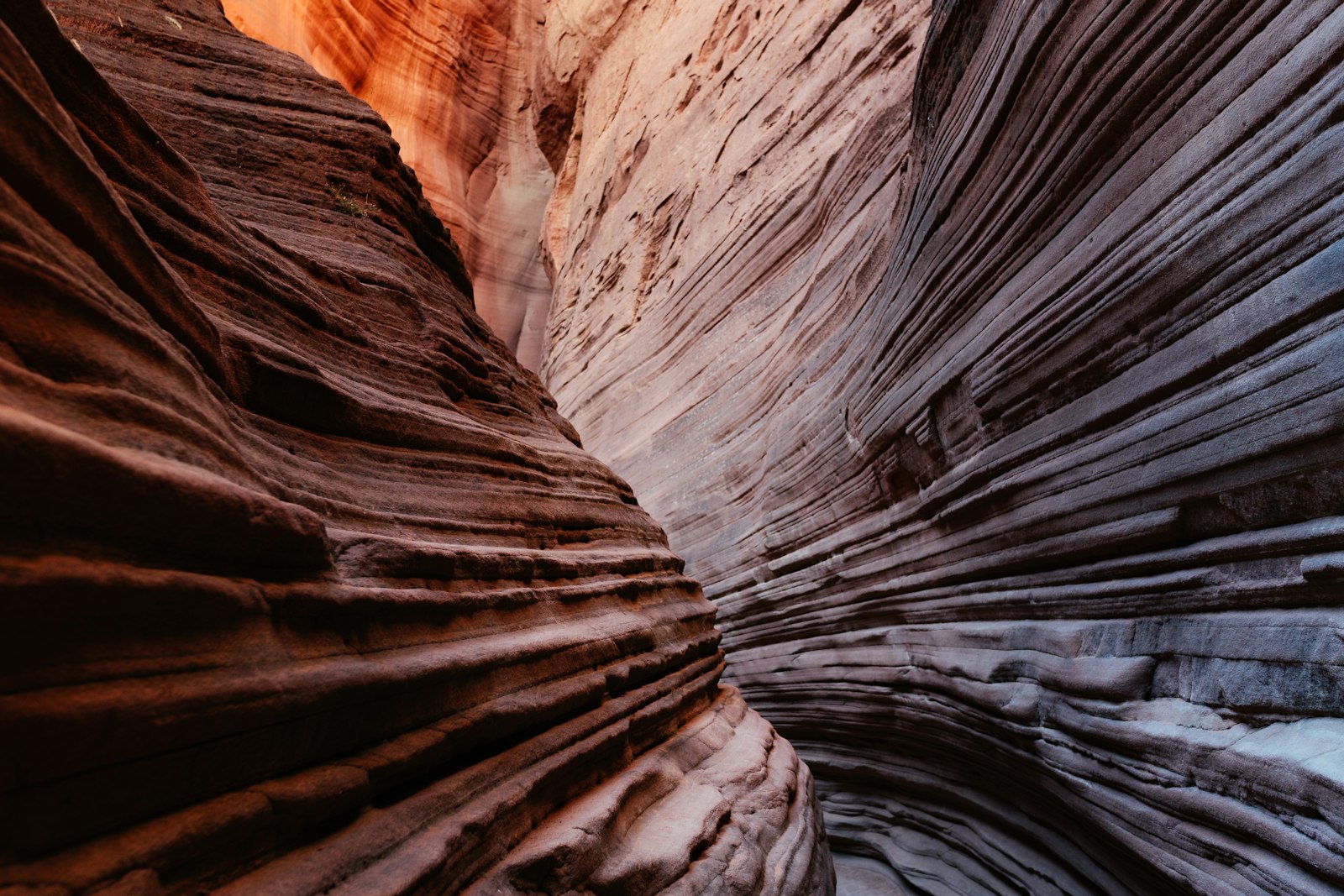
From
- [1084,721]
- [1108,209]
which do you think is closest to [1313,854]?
[1084,721]

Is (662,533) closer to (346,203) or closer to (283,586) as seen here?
(346,203)

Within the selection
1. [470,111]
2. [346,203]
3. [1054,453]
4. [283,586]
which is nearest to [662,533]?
[1054,453]

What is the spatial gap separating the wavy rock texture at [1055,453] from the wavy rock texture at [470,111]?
1263cm

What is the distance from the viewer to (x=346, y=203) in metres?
3.94

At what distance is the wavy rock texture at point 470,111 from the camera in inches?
707

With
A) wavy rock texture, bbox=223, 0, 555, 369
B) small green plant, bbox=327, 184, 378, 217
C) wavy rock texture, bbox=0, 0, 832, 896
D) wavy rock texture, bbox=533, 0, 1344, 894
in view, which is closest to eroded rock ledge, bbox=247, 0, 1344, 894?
wavy rock texture, bbox=533, 0, 1344, 894

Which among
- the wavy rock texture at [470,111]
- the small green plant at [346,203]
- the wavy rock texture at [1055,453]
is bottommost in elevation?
the wavy rock texture at [1055,453]

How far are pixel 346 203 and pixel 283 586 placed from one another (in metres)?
3.14

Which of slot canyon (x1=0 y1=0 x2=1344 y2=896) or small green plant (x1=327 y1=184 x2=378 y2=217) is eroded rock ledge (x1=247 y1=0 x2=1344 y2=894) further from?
small green plant (x1=327 y1=184 x2=378 y2=217)

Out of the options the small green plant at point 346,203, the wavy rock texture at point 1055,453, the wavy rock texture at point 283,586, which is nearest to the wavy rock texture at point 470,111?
the wavy rock texture at point 1055,453

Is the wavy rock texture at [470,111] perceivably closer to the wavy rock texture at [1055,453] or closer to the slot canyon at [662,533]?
the wavy rock texture at [1055,453]

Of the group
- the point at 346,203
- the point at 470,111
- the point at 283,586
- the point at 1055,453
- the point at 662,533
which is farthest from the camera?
the point at 470,111

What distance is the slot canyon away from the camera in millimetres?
1222

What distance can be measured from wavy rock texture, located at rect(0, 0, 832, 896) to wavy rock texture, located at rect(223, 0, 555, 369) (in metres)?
14.6
